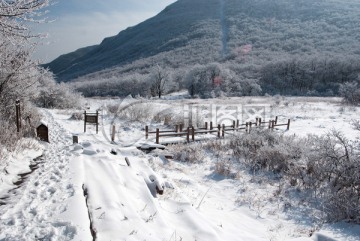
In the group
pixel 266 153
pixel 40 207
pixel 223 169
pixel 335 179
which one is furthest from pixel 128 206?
pixel 266 153

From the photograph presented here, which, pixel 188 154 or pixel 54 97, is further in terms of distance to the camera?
pixel 54 97

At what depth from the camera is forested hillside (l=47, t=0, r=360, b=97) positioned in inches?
2643

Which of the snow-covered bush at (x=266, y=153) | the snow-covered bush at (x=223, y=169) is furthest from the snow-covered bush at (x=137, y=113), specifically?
the snow-covered bush at (x=223, y=169)

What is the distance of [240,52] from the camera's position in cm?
11431

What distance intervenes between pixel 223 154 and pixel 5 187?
907 centimetres

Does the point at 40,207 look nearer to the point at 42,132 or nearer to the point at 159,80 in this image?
the point at 42,132

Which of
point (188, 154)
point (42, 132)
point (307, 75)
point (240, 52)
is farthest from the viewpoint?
point (240, 52)

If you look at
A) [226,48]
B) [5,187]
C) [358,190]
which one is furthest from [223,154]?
[226,48]

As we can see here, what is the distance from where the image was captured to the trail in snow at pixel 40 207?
3920 millimetres

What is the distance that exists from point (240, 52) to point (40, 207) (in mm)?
117053

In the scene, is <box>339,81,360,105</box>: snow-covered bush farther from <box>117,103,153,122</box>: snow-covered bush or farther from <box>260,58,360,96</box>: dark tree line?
<box>117,103,153,122</box>: snow-covered bush

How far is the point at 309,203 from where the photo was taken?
784 cm

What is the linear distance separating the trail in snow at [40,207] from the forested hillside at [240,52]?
51964 mm

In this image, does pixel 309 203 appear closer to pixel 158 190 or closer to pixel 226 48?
pixel 158 190
